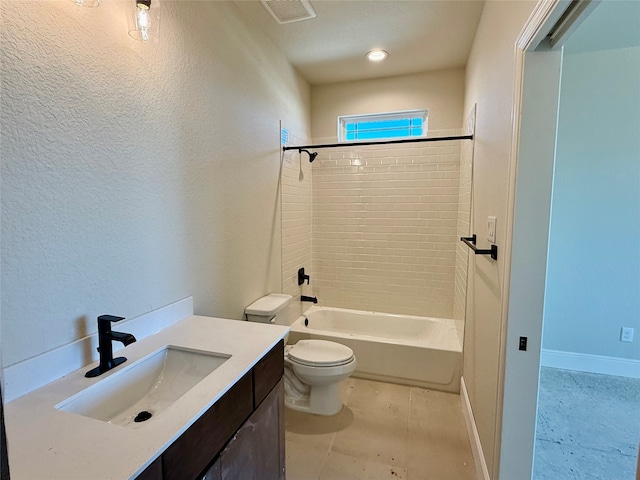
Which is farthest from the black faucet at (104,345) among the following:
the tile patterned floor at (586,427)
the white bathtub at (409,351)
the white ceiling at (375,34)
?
the tile patterned floor at (586,427)

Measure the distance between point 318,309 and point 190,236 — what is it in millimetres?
1938

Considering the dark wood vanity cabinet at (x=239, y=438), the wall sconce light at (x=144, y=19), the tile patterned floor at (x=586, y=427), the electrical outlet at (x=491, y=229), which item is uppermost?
Result: the wall sconce light at (x=144, y=19)

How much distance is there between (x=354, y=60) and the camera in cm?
269

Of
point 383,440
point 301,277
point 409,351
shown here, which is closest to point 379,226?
point 301,277

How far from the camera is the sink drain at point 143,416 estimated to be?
105 cm

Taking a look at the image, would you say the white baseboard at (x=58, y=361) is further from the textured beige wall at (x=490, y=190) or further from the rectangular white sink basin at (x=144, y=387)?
the textured beige wall at (x=490, y=190)

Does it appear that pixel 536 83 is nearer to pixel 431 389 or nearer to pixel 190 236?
pixel 190 236

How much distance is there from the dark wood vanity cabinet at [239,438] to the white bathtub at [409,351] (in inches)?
51.3

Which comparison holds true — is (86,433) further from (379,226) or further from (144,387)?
(379,226)

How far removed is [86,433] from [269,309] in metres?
1.37

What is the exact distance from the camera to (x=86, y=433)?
0.76 meters

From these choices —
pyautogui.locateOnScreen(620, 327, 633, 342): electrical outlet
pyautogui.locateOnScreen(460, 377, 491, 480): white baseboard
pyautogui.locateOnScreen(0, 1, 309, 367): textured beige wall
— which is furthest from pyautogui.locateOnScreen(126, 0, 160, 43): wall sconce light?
pyautogui.locateOnScreen(620, 327, 633, 342): electrical outlet

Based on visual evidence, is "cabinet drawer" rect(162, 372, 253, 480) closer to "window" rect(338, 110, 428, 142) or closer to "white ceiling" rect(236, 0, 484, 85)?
"white ceiling" rect(236, 0, 484, 85)

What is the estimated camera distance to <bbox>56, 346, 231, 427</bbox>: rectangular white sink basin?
0.97 m
